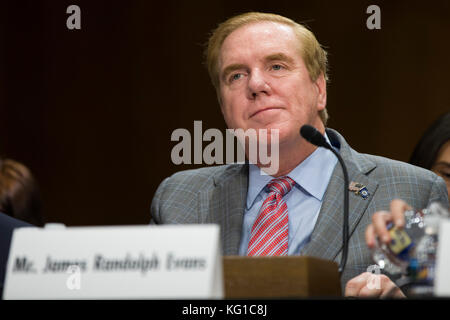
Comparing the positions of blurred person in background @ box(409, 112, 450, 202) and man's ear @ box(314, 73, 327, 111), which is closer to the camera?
man's ear @ box(314, 73, 327, 111)

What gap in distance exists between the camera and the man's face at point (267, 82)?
198 cm

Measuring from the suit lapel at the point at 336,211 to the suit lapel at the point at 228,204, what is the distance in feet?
0.65

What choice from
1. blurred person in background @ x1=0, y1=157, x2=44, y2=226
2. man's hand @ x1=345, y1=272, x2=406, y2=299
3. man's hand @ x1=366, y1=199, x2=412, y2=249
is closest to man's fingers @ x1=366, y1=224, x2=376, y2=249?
man's hand @ x1=366, y1=199, x2=412, y2=249

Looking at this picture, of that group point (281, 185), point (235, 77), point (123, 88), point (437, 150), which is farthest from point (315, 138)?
point (123, 88)

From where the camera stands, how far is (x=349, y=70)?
3.29 meters

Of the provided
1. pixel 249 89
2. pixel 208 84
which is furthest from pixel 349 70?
pixel 249 89

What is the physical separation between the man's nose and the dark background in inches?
52.3

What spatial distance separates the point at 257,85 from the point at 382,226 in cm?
94

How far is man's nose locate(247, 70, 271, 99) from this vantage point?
1.98m

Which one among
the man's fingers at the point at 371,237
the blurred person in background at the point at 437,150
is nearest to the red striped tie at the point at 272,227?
the man's fingers at the point at 371,237

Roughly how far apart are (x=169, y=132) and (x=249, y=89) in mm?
1476

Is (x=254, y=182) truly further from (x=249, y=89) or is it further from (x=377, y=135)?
(x=377, y=135)

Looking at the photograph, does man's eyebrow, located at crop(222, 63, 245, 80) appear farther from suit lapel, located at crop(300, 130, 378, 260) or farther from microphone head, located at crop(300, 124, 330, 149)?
microphone head, located at crop(300, 124, 330, 149)

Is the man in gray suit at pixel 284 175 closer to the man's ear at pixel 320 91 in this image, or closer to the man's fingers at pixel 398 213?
the man's ear at pixel 320 91
